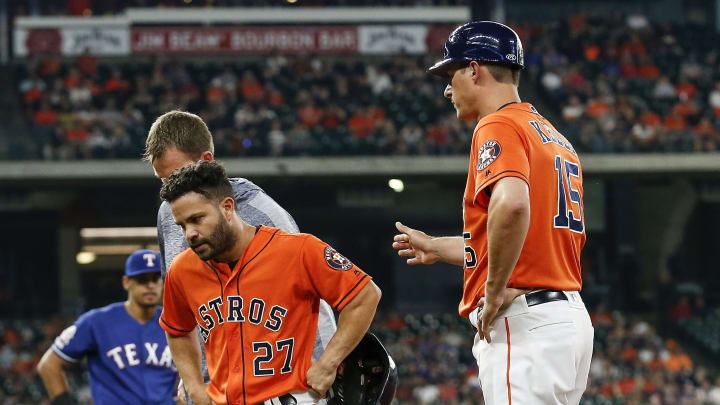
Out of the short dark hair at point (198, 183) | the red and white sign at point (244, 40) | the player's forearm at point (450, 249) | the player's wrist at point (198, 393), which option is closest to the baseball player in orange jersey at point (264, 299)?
the short dark hair at point (198, 183)

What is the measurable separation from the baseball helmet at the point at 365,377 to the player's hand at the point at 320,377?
0.48 feet

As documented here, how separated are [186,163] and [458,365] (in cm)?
1472

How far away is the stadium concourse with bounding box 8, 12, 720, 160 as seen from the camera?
67.7 ft

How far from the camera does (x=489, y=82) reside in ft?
12.2

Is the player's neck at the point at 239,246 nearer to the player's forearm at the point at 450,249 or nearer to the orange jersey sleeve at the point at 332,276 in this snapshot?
the orange jersey sleeve at the point at 332,276

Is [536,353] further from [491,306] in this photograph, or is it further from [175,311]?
[175,311]

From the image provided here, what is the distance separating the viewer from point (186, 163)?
422 cm

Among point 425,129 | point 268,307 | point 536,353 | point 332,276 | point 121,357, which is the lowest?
point 425,129

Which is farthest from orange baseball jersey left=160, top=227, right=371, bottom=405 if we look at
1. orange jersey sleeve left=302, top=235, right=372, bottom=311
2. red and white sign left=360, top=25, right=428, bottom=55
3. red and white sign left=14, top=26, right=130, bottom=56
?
red and white sign left=360, top=25, right=428, bottom=55

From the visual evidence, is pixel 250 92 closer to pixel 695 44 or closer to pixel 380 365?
pixel 695 44

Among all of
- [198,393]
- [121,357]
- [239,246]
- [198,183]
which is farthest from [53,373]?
[198,183]

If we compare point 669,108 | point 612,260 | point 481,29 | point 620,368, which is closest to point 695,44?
point 669,108

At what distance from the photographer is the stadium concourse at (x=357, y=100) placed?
2064 centimetres

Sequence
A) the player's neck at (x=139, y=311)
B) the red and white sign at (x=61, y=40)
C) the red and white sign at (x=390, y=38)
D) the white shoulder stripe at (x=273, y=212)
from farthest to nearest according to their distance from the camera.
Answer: the red and white sign at (x=390, y=38), the red and white sign at (x=61, y=40), the player's neck at (x=139, y=311), the white shoulder stripe at (x=273, y=212)
